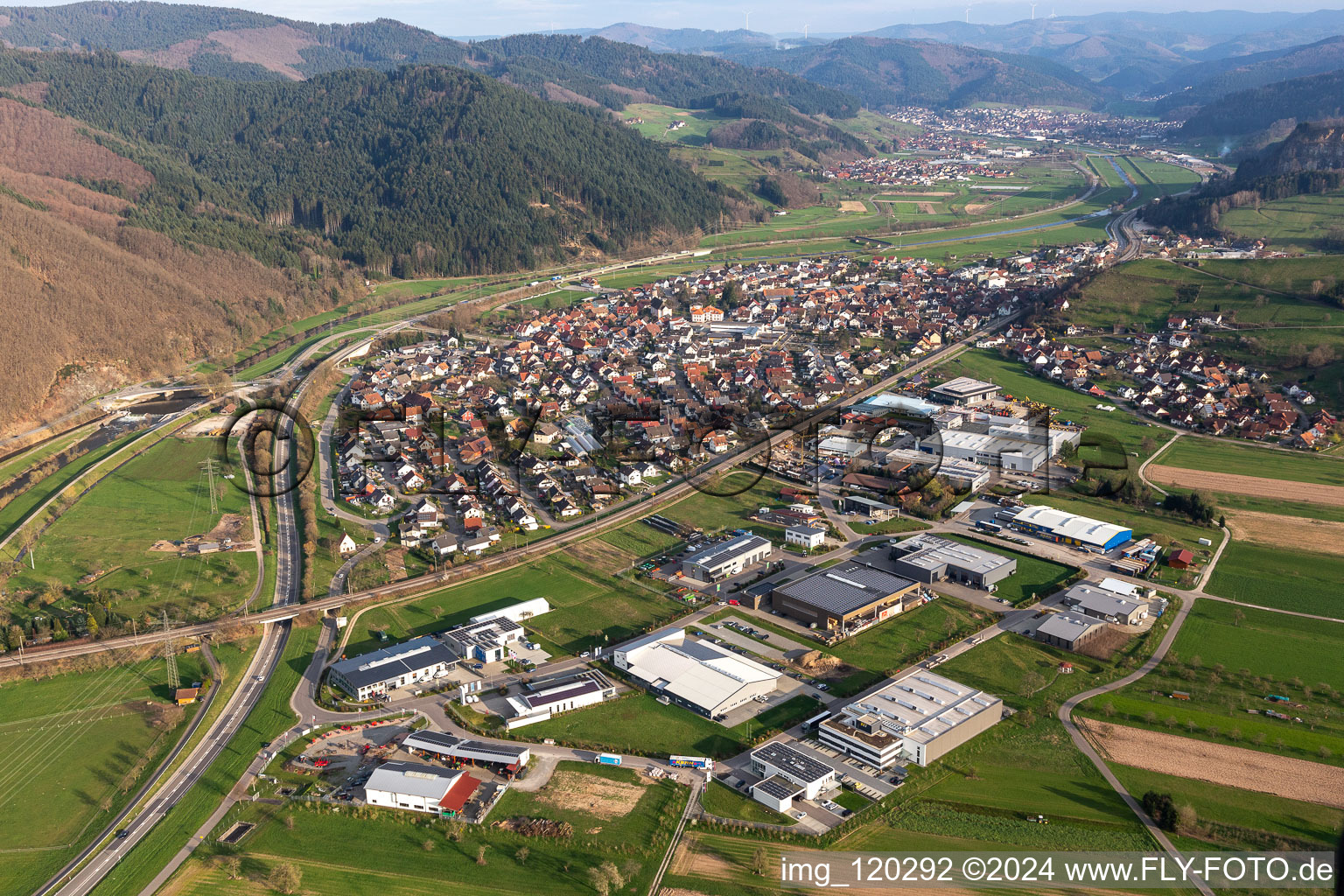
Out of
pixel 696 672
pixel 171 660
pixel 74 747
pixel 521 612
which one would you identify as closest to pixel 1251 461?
pixel 696 672

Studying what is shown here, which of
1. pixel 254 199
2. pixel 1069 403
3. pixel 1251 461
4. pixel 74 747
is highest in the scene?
pixel 254 199

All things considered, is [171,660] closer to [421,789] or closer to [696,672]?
[421,789]

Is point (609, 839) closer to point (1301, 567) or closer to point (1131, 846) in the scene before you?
point (1131, 846)

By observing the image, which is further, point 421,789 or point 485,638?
point 485,638

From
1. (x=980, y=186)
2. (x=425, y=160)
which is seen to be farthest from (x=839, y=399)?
(x=980, y=186)

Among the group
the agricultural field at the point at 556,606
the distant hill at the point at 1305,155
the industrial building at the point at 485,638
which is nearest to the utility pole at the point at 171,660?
the agricultural field at the point at 556,606

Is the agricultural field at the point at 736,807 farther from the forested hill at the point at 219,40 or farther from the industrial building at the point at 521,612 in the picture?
the forested hill at the point at 219,40

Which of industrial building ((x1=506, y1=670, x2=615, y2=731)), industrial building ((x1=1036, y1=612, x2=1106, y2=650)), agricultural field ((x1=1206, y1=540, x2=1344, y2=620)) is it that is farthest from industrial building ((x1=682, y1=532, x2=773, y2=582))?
agricultural field ((x1=1206, y1=540, x2=1344, y2=620))
